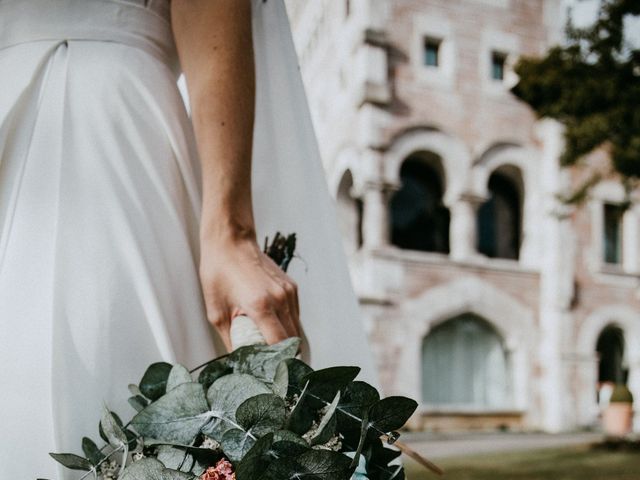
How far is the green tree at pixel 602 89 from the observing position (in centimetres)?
763

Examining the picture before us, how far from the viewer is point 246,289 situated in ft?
2.21

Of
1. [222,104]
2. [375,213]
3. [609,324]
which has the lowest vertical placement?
[222,104]

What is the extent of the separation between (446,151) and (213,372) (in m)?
10.8

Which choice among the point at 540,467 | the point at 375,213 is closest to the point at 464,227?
the point at 375,213

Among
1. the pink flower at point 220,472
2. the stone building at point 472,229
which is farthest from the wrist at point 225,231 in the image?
the stone building at point 472,229

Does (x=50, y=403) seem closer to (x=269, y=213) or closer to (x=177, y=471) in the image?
(x=177, y=471)

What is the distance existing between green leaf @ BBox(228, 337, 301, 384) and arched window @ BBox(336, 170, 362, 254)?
9501 mm

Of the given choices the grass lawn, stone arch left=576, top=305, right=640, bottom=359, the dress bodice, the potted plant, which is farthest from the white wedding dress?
stone arch left=576, top=305, right=640, bottom=359

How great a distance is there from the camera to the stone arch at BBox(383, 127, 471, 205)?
10828 millimetres

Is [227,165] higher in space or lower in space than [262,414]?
higher

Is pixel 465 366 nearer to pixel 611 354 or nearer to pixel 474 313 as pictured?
pixel 474 313

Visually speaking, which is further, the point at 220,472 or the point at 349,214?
the point at 349,214

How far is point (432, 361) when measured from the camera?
36.6 feet

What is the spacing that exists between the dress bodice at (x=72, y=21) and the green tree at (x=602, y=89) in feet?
25.1
